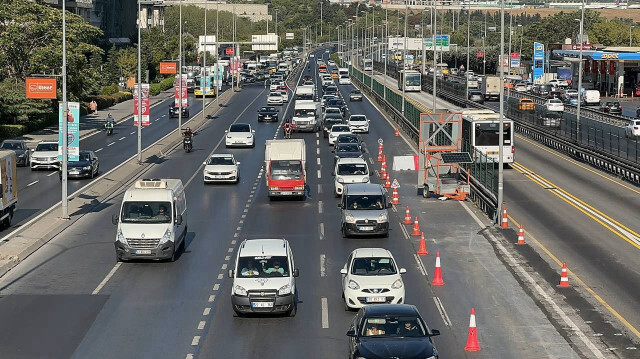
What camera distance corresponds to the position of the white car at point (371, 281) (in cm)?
2631

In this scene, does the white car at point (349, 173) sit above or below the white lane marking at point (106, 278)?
above

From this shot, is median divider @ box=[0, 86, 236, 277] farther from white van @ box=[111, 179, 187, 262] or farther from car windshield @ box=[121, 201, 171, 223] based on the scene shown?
car windshield @ box=[121, 201, 171, 223]

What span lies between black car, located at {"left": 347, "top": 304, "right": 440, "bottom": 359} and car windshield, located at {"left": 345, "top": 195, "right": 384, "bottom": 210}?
16.1 metres

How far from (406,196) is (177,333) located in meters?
25.7

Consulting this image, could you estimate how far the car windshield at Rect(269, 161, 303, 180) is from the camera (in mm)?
46500

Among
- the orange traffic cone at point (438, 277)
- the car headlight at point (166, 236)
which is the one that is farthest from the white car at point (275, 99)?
the orange traffic cone at point (438, 277)

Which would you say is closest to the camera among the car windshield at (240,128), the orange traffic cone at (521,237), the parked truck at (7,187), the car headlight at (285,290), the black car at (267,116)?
the car headlight at (285,290)

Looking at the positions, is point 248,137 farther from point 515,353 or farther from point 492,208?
point 515,353

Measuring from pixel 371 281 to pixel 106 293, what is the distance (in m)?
7.76

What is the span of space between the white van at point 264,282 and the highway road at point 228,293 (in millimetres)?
410

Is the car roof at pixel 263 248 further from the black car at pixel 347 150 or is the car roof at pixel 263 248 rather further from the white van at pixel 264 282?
the black car at pixel 347 150

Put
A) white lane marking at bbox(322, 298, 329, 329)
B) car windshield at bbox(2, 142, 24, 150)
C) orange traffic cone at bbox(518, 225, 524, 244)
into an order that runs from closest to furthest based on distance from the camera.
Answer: white lane marking at bbox(322, 298, 329, 329)
orange traffic cone at bbox(518, 225, 524, 244)
car windshield at bbox(2, 142, 24, 150)

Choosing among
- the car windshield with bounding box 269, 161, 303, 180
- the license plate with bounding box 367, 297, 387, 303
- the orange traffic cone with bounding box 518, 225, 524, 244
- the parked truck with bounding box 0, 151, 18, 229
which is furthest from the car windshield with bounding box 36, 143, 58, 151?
the license plate with bounding box 367, 297, 387, 303

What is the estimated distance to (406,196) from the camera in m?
49.2
